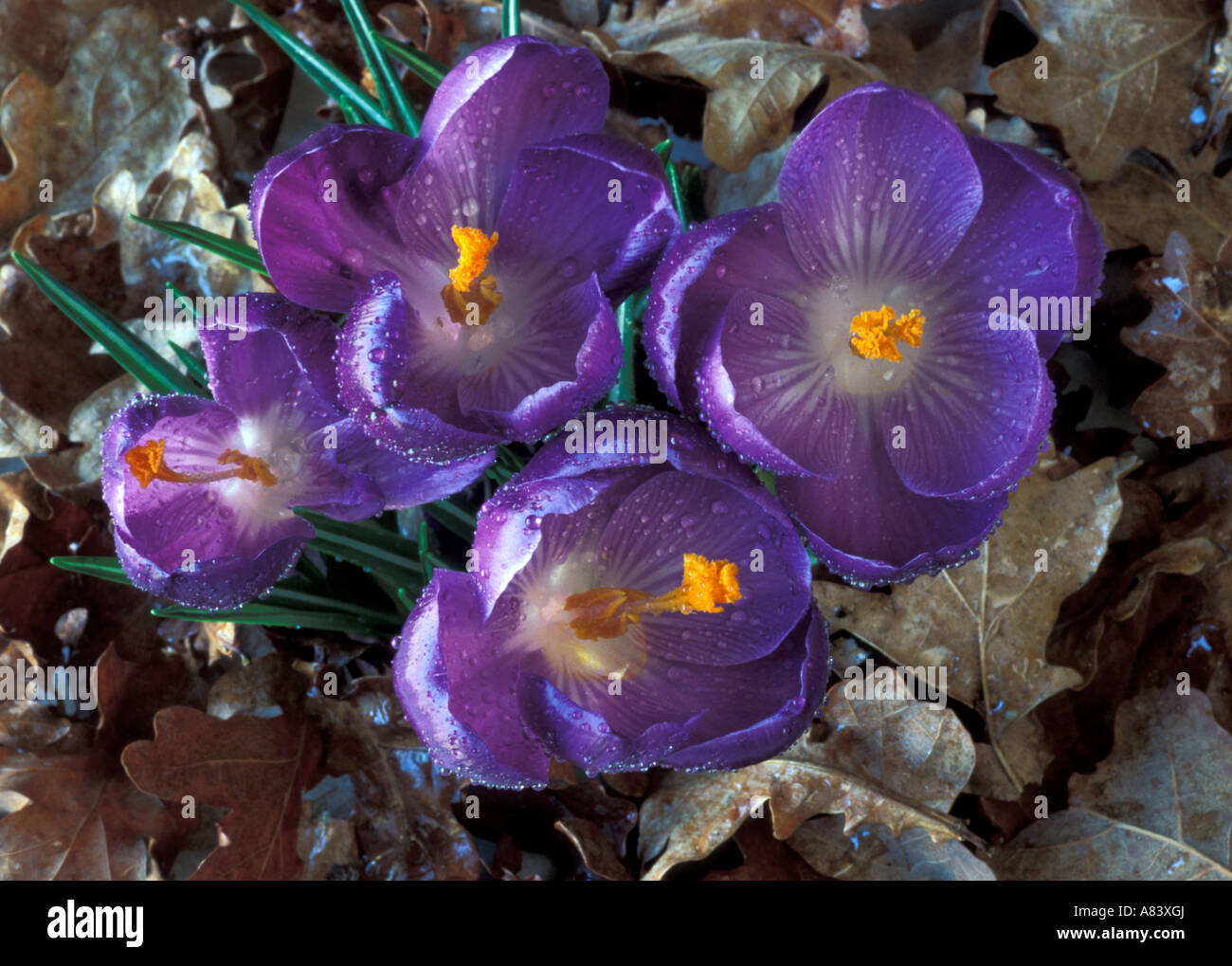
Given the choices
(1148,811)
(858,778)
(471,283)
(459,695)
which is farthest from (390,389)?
(1148,811)

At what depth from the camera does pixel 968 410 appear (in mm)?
929

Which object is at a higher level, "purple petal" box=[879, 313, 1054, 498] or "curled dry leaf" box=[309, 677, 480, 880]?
"purple petal" box=[879, 313, 1054, 498]

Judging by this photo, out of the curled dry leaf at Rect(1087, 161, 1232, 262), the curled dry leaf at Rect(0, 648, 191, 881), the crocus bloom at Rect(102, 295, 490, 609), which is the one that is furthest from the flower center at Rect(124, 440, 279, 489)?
the curled dry leaf at Rect(1087, 161, 1232, 262)

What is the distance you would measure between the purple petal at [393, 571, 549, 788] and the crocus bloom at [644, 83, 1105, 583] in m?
0.24

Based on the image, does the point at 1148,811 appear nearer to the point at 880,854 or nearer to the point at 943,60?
the point at 880,854

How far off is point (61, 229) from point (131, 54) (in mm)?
263

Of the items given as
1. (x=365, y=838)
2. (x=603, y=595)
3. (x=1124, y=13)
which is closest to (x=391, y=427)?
(x=603, y=595)

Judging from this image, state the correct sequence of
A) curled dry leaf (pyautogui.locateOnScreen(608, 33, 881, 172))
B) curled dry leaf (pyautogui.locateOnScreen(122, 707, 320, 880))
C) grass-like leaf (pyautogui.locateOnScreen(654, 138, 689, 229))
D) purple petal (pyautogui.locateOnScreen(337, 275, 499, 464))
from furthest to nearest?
1. curled dry leaf (pyautogui.locateOnScreen(608, 33, 881, 172))
2. curled dry leaf (pyautogui.locateOnScreen(122, 707, 320, 880))
3. grass-like leaf (pyautogui.locateOnScreen(654, 138, 689, 229))
4. purple petal (pyautogui.locateOnScreen(337, 275, 499, 464))

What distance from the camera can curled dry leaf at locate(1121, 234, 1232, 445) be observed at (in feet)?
4.06


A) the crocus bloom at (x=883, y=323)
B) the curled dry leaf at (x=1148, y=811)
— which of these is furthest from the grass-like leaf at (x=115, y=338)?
the curled dry leaf at (x=1148, y=811)

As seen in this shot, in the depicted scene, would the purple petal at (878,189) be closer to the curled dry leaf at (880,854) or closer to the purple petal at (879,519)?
the purple petal at (879,519)

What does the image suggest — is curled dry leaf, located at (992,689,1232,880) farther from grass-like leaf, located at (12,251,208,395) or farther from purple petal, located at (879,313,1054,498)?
grass-like leaf, located at (12,251,208,395)

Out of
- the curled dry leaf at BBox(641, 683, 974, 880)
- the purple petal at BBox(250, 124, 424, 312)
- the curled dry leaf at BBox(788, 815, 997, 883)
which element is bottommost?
the curled dry leaf at BBox(788, 815, 997, 883)

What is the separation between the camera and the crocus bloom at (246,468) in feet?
2.81
